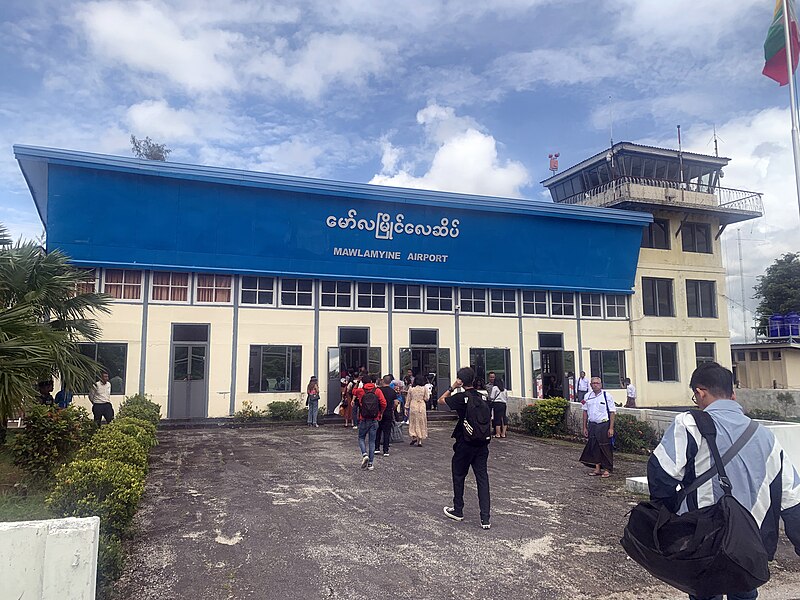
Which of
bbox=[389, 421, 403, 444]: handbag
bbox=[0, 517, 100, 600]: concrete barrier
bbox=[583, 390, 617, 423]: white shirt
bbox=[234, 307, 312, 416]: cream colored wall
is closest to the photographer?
bbox=[0, 517, 100, 600]: concrete barrier

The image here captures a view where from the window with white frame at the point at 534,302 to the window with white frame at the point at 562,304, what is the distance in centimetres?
41

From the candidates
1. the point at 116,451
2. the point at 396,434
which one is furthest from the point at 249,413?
the point at 116,451

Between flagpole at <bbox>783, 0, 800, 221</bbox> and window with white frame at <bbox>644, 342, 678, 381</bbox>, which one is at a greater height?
flagpole at <bbox>783, 0, 800, 221</bbox>

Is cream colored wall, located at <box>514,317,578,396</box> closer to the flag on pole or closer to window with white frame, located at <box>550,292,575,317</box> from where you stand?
window with white frame, located at <box>550,292,575,317</box>

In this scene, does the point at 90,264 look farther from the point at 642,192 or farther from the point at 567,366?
the point at 642,192

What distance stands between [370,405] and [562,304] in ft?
54.8

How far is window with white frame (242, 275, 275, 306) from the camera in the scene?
20188mm

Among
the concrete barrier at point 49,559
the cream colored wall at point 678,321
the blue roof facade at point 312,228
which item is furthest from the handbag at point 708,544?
the cream colored wall at point 678,321

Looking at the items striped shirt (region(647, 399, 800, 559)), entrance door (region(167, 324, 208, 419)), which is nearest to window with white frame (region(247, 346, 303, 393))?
entrance door (region(167, 324, 208, 419))

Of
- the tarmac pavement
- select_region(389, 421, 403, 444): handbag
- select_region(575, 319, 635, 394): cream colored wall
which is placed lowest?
the tarmac pavement

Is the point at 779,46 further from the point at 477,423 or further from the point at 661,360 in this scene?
the point at 661,360

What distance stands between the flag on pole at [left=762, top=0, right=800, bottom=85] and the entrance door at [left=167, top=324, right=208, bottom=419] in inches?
695

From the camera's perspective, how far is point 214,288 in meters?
19.8

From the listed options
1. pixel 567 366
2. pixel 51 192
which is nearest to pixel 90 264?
pixel 51 192
